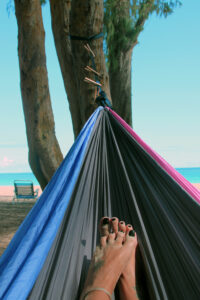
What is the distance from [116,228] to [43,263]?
44 cm

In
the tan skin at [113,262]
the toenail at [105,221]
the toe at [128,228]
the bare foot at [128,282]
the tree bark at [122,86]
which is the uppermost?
the tree bark at [122,86]

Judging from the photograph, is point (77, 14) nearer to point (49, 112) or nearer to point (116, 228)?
point (49, 112)

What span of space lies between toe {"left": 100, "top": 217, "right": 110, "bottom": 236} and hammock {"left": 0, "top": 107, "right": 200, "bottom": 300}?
0.03 meters

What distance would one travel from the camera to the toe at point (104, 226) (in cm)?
145

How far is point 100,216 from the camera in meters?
1.53

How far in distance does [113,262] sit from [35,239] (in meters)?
0.37

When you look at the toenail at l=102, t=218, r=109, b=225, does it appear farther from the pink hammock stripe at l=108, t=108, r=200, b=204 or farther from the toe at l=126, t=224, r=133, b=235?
the pink hammock stripe at l=108, t=108, r=200, b=204

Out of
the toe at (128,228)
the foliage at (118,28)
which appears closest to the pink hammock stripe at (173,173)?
the toe at (128,228)

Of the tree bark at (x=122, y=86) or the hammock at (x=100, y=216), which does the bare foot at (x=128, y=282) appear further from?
the tree bark at (x=122, y=86)

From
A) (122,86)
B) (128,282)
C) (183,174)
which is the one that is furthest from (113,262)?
(183,174)

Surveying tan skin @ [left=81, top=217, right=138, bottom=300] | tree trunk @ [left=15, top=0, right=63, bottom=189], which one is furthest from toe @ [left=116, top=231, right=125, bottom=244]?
tree trunk @ [left=15, top=0, right=63, bottom=189]

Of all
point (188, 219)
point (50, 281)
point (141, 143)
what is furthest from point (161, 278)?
point (141, 143)

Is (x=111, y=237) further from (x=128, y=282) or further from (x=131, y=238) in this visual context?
(x=128, y=282)

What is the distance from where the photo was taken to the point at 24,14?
291 cm
